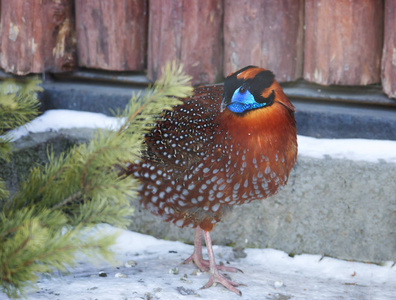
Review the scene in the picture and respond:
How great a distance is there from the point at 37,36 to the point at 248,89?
1576 mm

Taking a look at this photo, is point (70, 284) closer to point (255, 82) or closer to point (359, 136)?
point (255, 82)

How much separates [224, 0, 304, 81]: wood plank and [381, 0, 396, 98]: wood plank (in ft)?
1.36

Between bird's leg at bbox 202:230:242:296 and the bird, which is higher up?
the bird

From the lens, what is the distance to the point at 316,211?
2.68 m

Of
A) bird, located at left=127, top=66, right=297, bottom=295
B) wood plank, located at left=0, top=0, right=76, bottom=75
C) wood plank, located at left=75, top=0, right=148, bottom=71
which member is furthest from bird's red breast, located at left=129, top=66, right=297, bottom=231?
wood plank, located at left=0, top=0, right=76, bottom=75

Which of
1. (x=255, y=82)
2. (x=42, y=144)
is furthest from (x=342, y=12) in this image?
(x=42, y=144)

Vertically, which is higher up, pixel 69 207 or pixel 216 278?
pixel 69 207

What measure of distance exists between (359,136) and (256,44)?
706 millimetres

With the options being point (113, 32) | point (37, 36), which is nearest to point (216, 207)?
point (113, 32)

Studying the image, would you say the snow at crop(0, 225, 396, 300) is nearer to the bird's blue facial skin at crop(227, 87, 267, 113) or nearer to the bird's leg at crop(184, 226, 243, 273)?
the bird's leg at crop(184, 226, 243, 273)

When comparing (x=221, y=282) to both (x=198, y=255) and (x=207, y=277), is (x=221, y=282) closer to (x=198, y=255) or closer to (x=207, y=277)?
(x=207, y=277)

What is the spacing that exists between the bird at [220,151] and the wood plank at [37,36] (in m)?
1.07

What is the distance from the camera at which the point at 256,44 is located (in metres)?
2.68

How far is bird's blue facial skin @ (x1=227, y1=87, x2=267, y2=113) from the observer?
1896 millimetres
